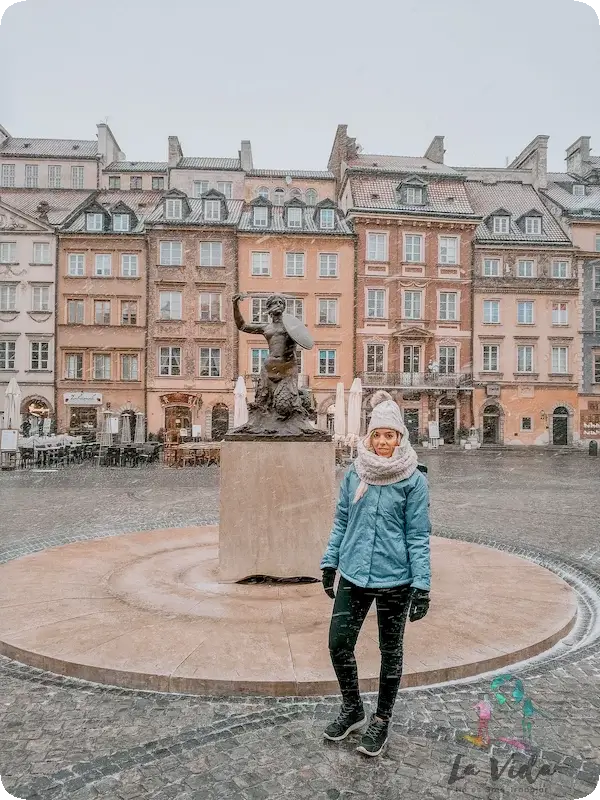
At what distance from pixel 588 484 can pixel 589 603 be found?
12.2 m

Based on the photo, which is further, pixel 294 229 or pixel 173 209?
pixel 294 229

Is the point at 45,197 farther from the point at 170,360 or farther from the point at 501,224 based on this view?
the point at 501,224

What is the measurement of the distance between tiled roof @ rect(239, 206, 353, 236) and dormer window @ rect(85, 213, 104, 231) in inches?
313

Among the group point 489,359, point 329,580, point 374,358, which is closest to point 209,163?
point 374,358

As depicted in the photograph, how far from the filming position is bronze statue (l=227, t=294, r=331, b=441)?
6496mm

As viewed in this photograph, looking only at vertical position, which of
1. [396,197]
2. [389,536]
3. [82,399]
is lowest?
[389,536]

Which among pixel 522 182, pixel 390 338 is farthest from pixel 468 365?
pixel 522 182

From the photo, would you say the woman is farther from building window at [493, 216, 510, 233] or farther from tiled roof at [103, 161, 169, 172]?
tiled roof at [103, 161, 169, 172]

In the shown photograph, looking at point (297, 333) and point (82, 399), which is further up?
point (82, 399)

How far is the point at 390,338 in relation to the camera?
1507 inches

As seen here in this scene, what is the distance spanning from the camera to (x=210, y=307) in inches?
1468

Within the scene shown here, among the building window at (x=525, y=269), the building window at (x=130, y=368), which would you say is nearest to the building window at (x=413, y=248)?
the building window at (x=525, y=269)

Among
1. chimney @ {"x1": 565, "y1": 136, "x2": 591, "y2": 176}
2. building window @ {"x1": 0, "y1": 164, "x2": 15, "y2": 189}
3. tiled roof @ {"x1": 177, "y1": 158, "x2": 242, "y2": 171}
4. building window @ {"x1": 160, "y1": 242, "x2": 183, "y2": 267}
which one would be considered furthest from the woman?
chimney @ {"x1": 565, "y1": 136, "x2": 591, "y2": 176}

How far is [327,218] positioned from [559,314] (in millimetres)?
15350
